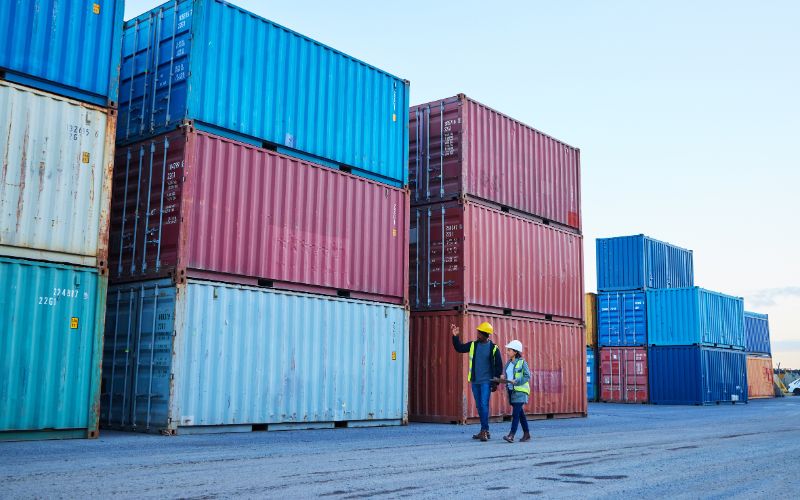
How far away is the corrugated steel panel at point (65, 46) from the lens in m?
10.8

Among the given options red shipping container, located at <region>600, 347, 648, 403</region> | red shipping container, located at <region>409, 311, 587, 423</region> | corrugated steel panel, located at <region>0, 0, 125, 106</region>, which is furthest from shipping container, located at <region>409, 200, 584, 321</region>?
red shipping container, located at <region>600, 347, 648, 403</region>

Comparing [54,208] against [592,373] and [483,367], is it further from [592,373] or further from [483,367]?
[592,373]

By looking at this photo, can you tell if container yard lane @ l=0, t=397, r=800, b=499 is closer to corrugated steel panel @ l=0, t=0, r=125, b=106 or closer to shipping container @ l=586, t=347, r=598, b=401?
corrugated steel panel @ l=0, t=0, r=125, b=106

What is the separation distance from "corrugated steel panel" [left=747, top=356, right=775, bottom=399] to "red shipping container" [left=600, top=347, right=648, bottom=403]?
41.9 feet

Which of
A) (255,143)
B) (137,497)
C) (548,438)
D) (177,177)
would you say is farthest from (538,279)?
(137,497)

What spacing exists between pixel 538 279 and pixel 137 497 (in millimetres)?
14122

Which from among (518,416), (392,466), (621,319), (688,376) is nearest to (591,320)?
(621,319)

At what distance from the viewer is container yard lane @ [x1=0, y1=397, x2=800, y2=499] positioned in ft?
22.1

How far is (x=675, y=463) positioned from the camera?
29.8 ft

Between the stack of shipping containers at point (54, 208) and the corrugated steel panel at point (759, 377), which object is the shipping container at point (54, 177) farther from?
the corrugated steel panel at point (759, 377)

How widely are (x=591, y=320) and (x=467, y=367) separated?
65.8 feet

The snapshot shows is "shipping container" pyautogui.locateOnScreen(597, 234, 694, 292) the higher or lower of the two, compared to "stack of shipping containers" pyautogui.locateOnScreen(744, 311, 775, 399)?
higher

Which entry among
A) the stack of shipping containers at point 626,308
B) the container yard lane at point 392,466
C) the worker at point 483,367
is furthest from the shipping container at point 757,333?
the worker at point 483,367

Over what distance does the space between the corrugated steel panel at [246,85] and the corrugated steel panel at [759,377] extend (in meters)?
34.7
